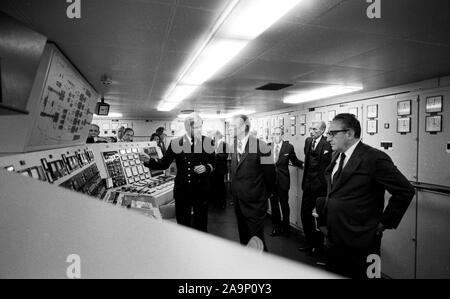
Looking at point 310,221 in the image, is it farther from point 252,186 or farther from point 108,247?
point 108,247

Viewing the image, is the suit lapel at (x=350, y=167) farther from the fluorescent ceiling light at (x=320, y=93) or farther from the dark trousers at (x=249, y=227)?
the fluorescent ceiling light at (x=320, y=93)

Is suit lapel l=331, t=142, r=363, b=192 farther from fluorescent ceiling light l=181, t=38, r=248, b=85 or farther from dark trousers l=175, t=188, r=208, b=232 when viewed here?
dark trousers l=175, t=188, r=208, b=232

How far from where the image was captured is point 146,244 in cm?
43

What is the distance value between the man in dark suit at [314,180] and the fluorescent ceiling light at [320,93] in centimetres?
59

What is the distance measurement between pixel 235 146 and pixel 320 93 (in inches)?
79.4

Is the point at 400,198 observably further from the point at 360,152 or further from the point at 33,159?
the point at 33,159

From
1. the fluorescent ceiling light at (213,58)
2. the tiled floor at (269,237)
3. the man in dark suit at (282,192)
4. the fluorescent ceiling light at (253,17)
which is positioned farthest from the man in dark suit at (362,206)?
the man in dark suit at (282,192)

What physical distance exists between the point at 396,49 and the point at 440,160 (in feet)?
5.59

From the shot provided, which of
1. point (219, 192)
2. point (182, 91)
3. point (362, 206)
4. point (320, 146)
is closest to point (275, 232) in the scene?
point (320, 146)

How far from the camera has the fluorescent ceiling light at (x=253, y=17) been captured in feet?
5.32

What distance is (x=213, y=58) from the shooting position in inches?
110

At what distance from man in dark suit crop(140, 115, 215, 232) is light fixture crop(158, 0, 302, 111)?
29.1 inches

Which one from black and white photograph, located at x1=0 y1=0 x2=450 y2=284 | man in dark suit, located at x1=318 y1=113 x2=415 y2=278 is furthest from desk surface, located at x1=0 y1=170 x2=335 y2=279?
man in dark suit, located at x1=318 y1=113 x2=415 y2=278

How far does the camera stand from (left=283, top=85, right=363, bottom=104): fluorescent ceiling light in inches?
168
